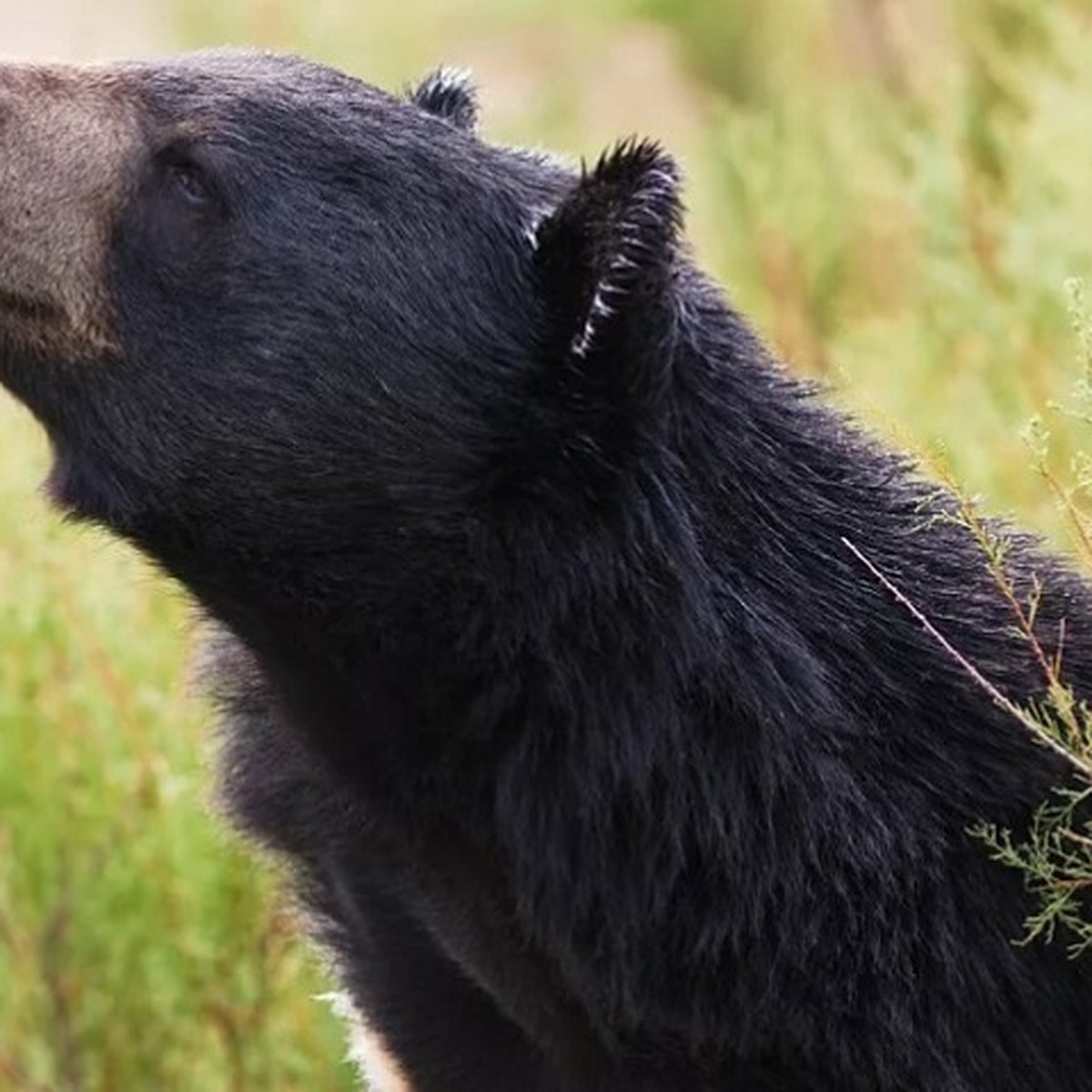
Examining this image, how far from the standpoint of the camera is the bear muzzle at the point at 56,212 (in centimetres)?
364

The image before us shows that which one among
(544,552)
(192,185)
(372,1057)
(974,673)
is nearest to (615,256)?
(544,552)

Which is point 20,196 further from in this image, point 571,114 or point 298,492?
point 571,114

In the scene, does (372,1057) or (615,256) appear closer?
(615,256)

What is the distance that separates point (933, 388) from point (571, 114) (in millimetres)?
4859

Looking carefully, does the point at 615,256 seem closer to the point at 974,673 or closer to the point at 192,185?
the point at 192,185

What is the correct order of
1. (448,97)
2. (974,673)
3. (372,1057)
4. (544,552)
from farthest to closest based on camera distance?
(372,1057)
(448,97)
(544,552)
(974,673)

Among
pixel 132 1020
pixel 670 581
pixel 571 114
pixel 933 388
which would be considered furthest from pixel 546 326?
pixel 571 114

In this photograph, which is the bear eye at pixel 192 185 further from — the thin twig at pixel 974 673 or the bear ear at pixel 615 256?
the thin twig at pixel 974 673

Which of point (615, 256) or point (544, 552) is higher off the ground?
point (615, 256)

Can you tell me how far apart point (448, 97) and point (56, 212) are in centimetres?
→ 66

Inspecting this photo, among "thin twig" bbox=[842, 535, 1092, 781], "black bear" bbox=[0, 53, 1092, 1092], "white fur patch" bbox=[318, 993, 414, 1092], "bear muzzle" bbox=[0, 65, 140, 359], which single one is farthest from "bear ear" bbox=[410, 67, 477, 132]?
"white fur patch" bbox=[318, 993, 414, 1092]

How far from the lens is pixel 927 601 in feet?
12.5

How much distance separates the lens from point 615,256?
141 inches

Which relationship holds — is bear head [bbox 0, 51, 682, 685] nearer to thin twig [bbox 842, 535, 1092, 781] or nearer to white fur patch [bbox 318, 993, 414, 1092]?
thin twig [bbox 842, 535, 1092, 781]
